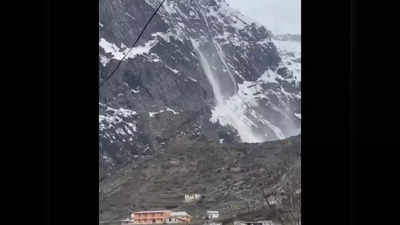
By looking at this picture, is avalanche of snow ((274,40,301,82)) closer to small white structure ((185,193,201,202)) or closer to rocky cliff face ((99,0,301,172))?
rocky cliff face ((99,0,301,172))

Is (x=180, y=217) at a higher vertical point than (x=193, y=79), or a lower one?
lower

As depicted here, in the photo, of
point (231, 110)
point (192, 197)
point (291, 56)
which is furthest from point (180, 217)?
point (291, 56)

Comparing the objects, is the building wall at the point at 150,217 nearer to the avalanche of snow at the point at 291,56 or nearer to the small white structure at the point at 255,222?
the small white structure at the point at 255,222

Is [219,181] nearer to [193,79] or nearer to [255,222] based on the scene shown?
[255,222]

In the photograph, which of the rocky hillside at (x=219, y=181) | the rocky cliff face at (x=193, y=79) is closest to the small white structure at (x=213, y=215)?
the rocky hillside at (x=219, y=181)
